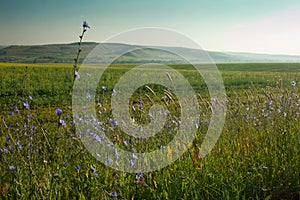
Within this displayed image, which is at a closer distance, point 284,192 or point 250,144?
A: point 284,192

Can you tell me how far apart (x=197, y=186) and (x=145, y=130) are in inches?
52.3

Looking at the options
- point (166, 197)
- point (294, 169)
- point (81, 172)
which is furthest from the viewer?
point (81, 172)

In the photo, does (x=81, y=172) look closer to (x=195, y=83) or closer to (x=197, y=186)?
(x=197, y=186)

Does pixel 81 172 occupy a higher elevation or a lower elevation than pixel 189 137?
lower

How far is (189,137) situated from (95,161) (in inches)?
40.7

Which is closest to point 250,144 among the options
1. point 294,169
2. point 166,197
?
point 294,169

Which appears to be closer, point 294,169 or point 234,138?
point 294,169

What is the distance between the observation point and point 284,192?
8.51 feet

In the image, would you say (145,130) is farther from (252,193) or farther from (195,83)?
(195,83)

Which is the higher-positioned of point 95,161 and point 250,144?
point 250,144

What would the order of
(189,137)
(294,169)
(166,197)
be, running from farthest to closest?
1. (189,137)
2. (294,169)
3. (166,197)

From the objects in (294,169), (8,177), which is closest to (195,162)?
(294,169)

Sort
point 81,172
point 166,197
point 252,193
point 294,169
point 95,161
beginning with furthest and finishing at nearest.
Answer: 1. point 95,161
2. point 81,172
3. point 294,169
4. point 252,193
5. point 166,197

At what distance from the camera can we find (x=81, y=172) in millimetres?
2922
